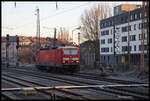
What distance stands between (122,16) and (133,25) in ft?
19.1

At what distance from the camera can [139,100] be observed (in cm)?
1235

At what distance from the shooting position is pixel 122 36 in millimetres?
A: 80438

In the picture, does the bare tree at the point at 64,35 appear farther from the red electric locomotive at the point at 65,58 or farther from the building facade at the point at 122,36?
the red electric locomotive at the point at 65,58

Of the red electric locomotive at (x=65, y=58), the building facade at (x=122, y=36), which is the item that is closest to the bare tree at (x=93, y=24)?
the building facade at (x=122, y=36)

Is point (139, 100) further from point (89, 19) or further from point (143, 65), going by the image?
point (89, 19)

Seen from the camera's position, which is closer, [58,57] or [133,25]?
[58,57]

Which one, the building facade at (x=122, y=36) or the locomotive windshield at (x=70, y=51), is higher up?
the building facade at (x=122, y=36)

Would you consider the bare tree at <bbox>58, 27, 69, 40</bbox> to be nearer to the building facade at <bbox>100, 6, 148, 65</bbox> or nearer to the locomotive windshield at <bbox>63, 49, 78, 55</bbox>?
the building facade at <bbox>100, 6, 148, 65</bbox>

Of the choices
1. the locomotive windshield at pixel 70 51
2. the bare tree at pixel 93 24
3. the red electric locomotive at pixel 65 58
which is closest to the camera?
the red electric locomotive at pixel 65 58

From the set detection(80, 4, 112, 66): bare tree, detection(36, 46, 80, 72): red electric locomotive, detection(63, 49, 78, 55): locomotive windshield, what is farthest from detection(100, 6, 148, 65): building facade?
detection(63, 49, 78, 55): locomotive windshield

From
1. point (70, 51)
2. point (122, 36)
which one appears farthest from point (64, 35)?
point (70, 51)

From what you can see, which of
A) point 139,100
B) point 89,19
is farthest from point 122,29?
point 139,100

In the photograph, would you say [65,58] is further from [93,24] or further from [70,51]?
[93,24]

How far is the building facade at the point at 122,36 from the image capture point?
239 ft
